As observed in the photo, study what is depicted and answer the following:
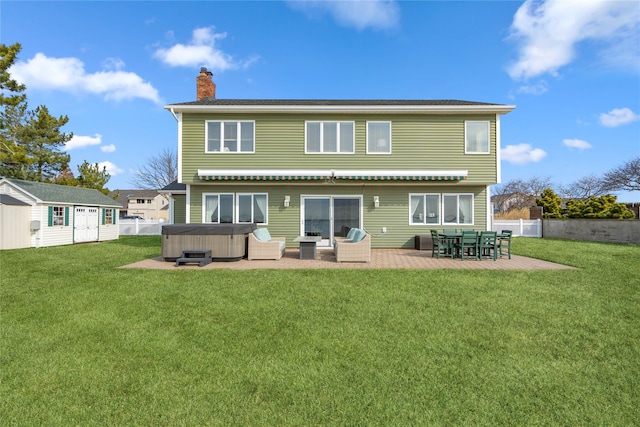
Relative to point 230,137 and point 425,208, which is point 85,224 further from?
point 425,208

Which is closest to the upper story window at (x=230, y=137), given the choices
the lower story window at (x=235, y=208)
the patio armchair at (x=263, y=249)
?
the lower story window at (x=235, y=208)

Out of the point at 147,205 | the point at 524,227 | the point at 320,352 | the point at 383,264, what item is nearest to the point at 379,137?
the point at 383,264

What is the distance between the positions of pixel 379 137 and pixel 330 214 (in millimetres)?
5097

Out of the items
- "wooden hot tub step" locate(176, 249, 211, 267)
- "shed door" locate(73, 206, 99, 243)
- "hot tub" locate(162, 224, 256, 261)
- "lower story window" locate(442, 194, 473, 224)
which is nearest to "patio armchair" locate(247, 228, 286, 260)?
"hot tub" locate(162, 224, 256, 261)

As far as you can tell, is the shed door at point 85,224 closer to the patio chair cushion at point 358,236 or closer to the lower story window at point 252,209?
the lower story window at point 252,209

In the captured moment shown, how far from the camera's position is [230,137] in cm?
1695

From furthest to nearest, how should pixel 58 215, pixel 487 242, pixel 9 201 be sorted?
1. pixel 58 215
2. pixel 9 201
3. pixel 487 242

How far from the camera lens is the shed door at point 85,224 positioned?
2175 cm

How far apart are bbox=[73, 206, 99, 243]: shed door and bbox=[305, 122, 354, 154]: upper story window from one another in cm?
1768

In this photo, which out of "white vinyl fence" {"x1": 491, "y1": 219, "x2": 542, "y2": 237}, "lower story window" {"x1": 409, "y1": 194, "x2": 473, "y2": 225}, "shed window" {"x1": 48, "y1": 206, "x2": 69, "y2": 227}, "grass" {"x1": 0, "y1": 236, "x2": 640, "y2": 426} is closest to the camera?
"grass" {"x1": 0, "y1": 236, "x2": 640, "y2": 426}

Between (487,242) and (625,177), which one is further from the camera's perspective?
(625,177)

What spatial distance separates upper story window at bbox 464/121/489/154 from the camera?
16.9m

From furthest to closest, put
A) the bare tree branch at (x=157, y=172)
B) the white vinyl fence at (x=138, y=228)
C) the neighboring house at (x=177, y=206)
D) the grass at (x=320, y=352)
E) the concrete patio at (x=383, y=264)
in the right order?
1. the bare tree branch at (x=157, y=172)
2. the white vinyl fence at (x=138, y=228)
3. the neighboring house at (x=177, y=206)
4. the concrete patio at (x=383, y=264)
5. the grass at (x=320, y=352)

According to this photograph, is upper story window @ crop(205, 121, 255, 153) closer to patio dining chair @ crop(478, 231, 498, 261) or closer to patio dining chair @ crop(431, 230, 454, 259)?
patio dining chair @ crop(431, 230, 454, 259)
